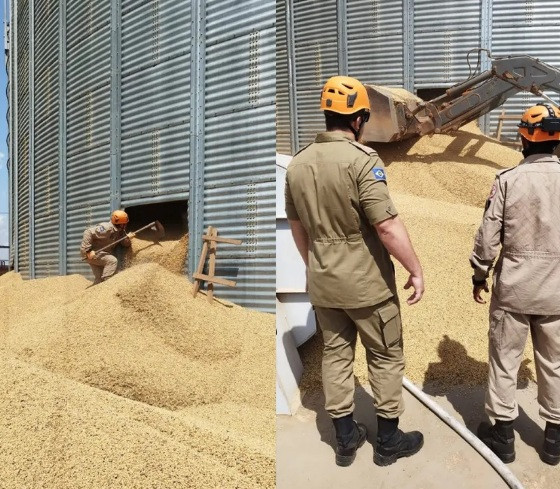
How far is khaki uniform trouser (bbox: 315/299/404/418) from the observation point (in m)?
2.23

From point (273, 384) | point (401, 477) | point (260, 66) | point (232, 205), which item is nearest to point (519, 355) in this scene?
point (401, 477)

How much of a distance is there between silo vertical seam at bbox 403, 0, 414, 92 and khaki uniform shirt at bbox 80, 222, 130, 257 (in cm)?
818

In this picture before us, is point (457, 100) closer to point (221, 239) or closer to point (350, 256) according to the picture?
point (350, 256)

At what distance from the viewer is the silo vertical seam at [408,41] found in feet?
31.5

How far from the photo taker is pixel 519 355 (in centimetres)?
244

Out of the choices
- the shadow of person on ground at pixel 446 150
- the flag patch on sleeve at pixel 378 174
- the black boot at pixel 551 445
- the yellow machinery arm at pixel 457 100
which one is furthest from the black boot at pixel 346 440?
the shadow of person on ground at pixel 446 150

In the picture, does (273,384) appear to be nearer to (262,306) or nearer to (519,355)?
(262,306)

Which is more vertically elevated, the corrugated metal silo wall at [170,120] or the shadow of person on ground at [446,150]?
the corrugated metal silo wall at [170,120]

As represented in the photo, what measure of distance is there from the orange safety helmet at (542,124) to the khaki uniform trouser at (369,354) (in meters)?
0.90

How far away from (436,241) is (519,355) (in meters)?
1.91

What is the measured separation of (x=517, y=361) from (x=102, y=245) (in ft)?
5.96

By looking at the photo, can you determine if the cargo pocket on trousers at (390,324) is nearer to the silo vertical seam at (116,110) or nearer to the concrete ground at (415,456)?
the concrete ground at (415,456)

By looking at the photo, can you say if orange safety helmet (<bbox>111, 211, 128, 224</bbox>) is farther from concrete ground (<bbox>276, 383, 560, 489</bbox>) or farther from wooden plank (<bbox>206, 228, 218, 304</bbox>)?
concrete ground (<bbox>276, 383, 560, 489</bbox>)

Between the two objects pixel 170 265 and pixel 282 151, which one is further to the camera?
pixel 282 151
